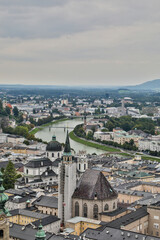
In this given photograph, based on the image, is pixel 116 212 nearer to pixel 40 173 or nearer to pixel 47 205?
pixel 47 205

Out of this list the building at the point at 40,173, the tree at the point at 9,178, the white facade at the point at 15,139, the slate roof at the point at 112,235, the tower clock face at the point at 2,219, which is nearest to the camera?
the tower clock face at the point at 2,219

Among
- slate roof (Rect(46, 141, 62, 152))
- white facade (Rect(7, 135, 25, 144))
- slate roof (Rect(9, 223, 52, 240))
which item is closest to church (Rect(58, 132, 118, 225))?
slate roof (Rect(9, 223, 52, 240))

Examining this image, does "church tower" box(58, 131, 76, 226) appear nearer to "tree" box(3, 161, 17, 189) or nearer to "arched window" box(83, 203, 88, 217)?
"arched window" box(83, 203, 88, 217)

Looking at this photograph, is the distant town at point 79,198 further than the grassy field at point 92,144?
No

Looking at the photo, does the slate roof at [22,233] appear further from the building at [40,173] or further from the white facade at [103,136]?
the white facade at [103,136]

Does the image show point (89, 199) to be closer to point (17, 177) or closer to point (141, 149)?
point (17, 177)

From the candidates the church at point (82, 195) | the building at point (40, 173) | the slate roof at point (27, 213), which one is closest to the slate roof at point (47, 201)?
the church at point (82, 195)
